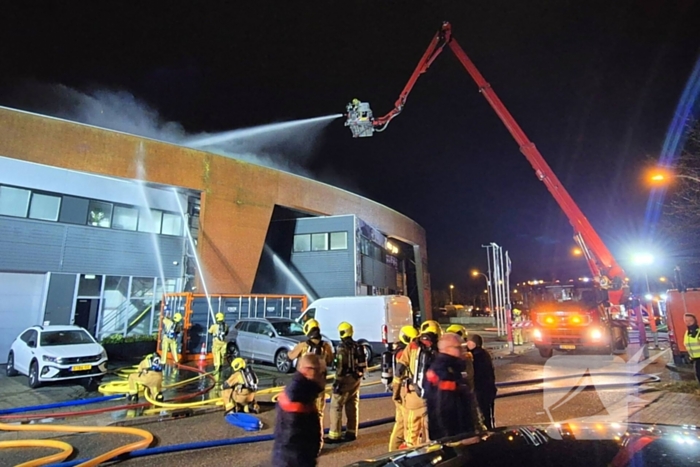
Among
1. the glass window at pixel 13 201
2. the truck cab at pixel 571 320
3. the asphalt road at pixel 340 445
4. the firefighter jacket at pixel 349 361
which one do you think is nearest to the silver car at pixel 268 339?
the asphalt road at pixel 340 445

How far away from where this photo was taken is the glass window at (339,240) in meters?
23.5

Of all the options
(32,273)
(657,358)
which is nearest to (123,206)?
(32,273)

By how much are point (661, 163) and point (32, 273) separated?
22041mm

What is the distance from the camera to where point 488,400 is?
5.08m

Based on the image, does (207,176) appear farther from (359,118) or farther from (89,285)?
(359,118)

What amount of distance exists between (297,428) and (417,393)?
1.67m

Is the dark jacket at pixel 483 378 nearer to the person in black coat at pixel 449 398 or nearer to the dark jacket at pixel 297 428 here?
the person in black coat at pixel 449 398

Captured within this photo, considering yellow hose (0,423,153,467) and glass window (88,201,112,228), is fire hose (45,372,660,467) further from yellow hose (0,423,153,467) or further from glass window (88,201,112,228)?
glass window (88,201,112,228)

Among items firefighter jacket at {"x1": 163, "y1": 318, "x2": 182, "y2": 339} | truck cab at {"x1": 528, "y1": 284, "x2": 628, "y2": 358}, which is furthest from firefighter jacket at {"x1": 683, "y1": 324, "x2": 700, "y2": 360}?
firefighter jacket at {"x1": 163, "y1": 318, "x2": 182, "y2": 339}

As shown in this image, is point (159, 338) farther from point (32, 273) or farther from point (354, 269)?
point (354, 269)

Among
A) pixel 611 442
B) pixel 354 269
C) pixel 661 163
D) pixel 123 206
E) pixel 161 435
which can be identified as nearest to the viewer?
pixel 611 442

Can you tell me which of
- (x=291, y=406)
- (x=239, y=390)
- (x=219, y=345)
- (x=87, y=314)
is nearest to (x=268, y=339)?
(x=219, y=345)

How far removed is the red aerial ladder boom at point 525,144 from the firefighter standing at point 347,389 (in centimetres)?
1176

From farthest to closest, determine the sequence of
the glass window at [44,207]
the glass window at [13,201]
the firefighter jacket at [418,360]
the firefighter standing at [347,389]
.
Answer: the glass window at [44,207] → the glass window at [13,201] → the firefighter standing at [347,389] → the firefighter jacket at [418,360]
